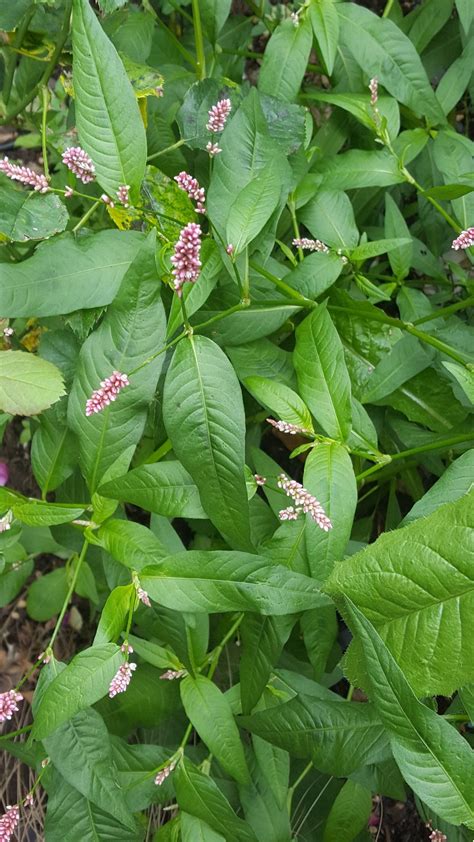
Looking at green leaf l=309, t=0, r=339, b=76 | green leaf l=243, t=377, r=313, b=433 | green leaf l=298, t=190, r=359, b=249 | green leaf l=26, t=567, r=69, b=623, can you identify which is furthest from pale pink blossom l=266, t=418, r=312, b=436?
green leaf l=26, t=567, r=69, b=623

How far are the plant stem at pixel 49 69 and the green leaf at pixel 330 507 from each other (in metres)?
0.99

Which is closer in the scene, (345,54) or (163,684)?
(163,684)

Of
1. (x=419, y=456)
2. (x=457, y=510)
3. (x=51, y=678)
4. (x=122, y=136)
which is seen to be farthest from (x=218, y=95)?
(x=51, y=678)

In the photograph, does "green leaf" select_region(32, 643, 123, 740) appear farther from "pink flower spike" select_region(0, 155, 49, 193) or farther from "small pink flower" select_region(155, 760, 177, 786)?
"pink flower spike" select_region(0, 155, 49, 193)

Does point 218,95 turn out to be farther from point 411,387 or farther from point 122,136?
point 411,387

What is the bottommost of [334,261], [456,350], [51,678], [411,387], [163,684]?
[163,684]

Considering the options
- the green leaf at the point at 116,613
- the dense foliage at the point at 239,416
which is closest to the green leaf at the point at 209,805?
the dense foliage at the point at 239,416

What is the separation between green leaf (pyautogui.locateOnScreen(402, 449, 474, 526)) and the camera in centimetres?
121

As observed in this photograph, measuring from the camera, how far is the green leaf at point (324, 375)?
4.28 feet

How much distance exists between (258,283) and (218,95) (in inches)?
15.5

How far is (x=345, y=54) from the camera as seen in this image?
1.77m

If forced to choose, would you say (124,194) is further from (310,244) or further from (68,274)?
(310,244)

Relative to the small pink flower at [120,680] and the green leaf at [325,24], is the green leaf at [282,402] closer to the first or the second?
the small pink flower at [120,680]

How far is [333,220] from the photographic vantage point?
1619mm
